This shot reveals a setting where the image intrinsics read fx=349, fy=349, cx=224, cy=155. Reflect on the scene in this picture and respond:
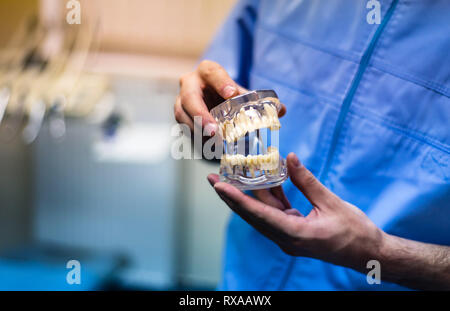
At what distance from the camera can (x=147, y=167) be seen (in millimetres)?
2139

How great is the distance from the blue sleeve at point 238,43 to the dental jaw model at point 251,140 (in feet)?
0.98

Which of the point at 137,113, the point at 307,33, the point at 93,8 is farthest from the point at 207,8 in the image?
the point at 307,33

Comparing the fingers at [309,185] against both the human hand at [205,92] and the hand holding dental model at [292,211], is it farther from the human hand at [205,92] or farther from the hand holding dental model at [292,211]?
the human hand at [205,92]

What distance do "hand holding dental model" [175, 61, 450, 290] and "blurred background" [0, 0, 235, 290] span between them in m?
1.05

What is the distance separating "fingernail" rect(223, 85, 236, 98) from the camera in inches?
20.4

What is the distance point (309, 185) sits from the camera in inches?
17.4

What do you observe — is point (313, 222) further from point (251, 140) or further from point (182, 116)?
point (182, 116)

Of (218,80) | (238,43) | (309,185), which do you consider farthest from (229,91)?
(238,43)

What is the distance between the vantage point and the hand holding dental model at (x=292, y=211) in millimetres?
443

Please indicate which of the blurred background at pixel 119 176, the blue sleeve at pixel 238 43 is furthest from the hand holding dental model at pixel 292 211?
the blurred background at pixel 119 176

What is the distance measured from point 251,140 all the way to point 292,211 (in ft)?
0.42

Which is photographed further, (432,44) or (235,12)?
(235,12)
